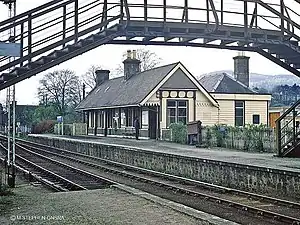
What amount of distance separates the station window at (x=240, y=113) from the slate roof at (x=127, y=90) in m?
6.09

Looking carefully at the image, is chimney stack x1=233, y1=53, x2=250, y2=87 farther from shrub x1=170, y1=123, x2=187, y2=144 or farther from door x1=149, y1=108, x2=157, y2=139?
shrub x1=170, y1=123, x2=187, y2=144

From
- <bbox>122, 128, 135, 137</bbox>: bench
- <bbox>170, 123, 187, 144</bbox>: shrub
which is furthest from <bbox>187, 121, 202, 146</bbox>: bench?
<bbox>122, 128, 135, 137</bbox>: bench

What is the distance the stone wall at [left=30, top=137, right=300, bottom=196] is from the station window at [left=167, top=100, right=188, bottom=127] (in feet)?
33.1

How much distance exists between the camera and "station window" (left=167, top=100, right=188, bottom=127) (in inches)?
1543

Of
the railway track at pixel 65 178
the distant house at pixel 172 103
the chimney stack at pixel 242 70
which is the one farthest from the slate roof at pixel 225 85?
the railway track at pixel 65 178

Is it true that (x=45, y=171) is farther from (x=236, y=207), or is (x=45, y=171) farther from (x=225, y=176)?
(x=236, y=207)

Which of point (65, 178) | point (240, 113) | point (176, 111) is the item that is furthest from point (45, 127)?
point (65, 178)

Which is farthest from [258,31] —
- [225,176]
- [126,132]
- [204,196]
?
[126,132]

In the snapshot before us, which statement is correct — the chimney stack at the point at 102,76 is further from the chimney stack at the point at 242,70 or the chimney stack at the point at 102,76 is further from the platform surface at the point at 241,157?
the platform surface at the point at 241,157

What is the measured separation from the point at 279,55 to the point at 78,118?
5469cm

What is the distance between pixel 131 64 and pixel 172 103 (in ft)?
38.7

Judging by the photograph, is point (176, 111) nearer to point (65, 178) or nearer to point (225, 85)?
point (225, 85)

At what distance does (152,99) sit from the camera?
38906mm

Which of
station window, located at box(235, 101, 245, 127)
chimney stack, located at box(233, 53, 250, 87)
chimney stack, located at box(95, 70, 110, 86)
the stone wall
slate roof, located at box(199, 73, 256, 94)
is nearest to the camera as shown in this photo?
the stone wall
